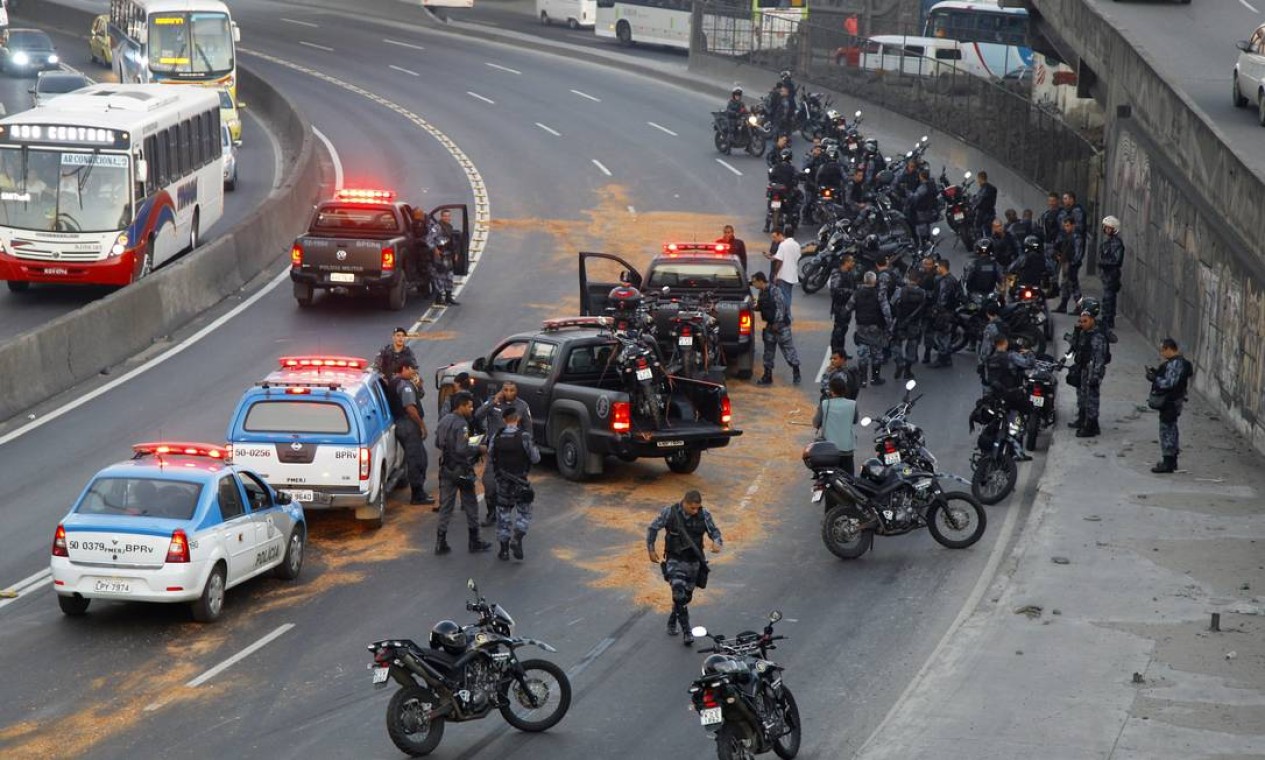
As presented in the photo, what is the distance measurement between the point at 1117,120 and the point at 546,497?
15413 mm

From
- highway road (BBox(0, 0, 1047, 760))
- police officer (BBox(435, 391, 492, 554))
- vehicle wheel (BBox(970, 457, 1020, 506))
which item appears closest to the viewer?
highway road (BBox(0, 0, 1047, 760))

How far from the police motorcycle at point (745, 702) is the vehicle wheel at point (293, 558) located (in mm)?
6093

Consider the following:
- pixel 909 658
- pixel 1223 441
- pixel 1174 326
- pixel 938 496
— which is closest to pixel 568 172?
pixel 1174 326

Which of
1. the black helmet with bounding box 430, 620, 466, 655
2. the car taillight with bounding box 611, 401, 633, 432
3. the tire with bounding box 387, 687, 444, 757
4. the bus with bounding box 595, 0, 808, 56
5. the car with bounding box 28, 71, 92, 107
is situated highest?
the bus with bounding box 595, 0, 808, 56

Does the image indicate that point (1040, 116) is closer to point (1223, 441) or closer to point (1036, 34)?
point (1036, 34)

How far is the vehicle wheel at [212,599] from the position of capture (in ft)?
55.4

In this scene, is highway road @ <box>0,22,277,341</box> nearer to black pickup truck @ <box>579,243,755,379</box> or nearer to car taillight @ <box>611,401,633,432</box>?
black pickup truck @ <box>579,243,755,379</box>

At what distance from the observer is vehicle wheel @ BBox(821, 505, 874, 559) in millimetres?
19375

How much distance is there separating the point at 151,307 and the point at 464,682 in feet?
57.5

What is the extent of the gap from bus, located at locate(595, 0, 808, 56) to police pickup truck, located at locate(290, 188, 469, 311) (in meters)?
26.9

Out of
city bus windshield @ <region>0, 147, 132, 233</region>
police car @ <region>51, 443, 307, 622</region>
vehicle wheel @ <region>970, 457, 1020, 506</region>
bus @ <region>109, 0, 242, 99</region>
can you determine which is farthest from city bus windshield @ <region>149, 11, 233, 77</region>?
police car @ <region>51, 443, 307, 622</region>

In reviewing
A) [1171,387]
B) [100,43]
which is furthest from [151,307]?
[100,43]

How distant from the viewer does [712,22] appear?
59.5 meters

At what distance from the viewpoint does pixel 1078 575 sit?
18438 millimetres
